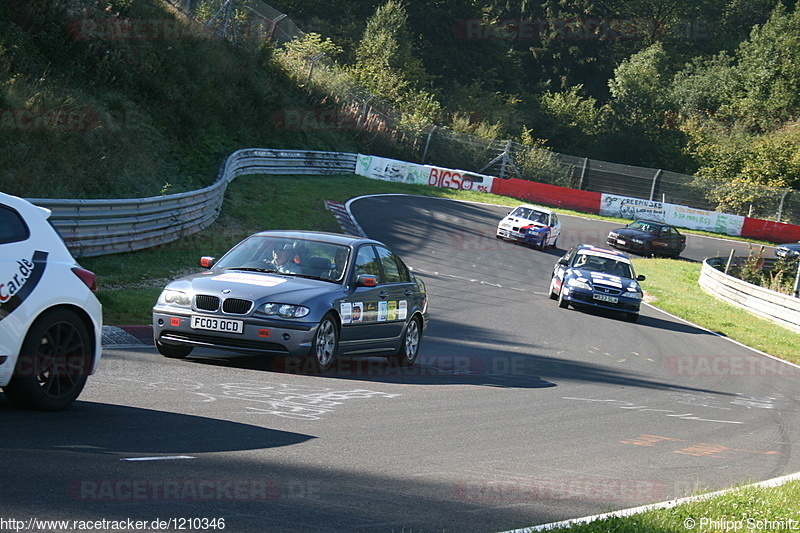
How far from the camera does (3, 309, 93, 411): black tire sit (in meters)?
6.19

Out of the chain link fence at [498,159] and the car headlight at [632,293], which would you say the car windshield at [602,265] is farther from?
the chain link fence at [498,159]

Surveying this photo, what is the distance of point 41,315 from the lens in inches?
248

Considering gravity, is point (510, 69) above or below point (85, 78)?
above

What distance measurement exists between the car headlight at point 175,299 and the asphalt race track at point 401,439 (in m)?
0.63

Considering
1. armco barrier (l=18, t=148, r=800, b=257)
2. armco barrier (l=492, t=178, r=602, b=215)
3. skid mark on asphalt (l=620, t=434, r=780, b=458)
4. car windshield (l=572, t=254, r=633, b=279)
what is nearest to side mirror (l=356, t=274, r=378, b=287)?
skid mark on asphalt (l=620, t=434, r=780, b=458)

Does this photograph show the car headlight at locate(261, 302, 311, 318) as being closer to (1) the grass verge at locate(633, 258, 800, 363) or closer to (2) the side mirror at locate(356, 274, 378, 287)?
(2) the side mirror at locate(356, 274, 378, 287)

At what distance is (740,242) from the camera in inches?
1844

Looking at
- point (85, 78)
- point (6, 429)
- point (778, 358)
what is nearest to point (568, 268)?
point (778, 358)

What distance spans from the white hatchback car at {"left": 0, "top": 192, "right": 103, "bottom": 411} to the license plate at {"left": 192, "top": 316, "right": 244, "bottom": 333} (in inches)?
100

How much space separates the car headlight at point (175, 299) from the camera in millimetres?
9586

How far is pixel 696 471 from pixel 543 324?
35.9ft

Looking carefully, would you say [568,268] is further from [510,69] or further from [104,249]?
[510,69]

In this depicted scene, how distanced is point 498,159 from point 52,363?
47.3 meters

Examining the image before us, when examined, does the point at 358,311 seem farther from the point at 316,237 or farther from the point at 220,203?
the point at 220,203
